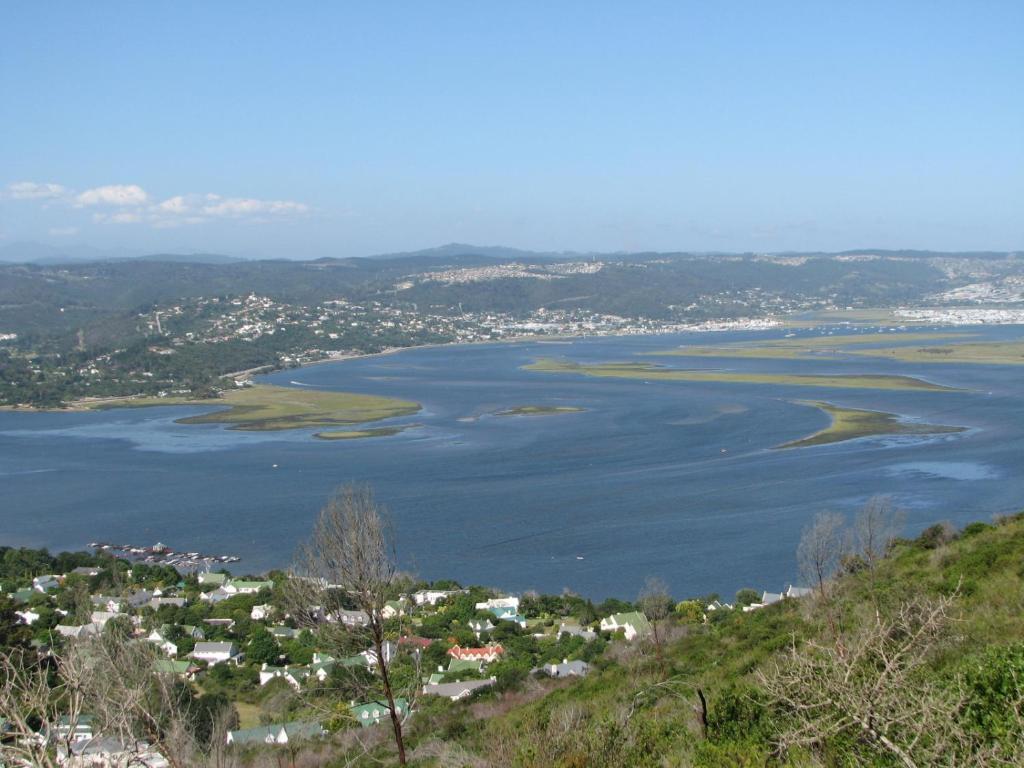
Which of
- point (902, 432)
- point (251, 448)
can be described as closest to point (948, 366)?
point (902, 432)

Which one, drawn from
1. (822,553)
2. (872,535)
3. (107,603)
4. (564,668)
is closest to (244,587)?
(107,603)

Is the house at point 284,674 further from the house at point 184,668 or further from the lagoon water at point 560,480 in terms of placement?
the lagoon water at point 560,480

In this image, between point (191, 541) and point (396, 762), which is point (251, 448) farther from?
point (396, 762)

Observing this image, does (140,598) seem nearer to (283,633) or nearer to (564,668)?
(283,633)

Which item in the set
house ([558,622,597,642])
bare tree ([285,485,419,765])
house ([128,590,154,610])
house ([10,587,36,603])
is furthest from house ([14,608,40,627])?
bare tree ([285,485,419,765])

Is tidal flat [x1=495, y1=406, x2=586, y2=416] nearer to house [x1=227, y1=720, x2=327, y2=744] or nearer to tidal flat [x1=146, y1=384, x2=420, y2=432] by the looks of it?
tidal flat [x1=146, y1=384, x2=420, y2=432]
